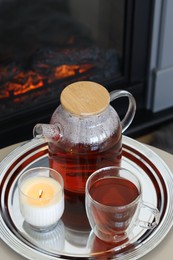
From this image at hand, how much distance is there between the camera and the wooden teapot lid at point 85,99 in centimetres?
91

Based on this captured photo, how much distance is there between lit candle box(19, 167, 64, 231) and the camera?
0.91 m

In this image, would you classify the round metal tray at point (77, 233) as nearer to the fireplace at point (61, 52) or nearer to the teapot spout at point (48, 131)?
the teapot spout at point (48, 131)

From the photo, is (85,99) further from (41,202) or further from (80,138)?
(41,202)

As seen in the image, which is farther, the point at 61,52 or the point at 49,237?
the point at 61,52

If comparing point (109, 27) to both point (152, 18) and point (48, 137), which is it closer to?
point (152, 18)

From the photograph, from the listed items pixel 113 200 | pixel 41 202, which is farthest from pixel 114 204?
pixel 41 202

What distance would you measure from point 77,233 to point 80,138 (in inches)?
6.1

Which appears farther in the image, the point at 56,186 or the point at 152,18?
the point at 152,18

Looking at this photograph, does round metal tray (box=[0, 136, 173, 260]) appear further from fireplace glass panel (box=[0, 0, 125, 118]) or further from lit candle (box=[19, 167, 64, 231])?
fireplace glass panel (box=[0, 0, 125, 118])

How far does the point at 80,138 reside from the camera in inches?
36.6

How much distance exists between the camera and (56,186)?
0.95 metres

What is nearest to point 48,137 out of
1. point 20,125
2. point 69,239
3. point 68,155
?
point 68,155

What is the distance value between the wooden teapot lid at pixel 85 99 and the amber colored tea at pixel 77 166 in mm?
61

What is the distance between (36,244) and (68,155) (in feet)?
0.49
